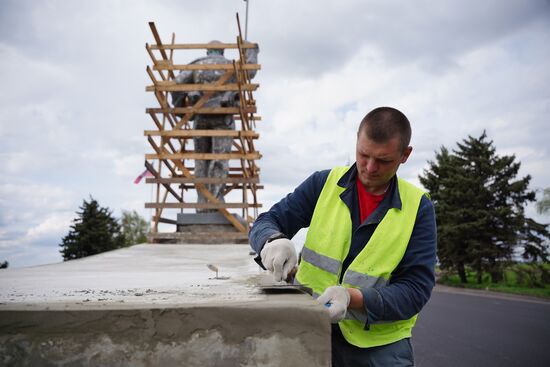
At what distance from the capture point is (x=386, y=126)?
88.9 inches

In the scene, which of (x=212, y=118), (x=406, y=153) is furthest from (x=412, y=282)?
(x=212, y=118)

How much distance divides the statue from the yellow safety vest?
7.92 meters

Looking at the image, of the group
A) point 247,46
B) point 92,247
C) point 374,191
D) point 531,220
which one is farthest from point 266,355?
point 92,247

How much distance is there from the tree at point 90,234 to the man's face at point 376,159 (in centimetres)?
2659

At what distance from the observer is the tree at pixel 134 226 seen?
128ft

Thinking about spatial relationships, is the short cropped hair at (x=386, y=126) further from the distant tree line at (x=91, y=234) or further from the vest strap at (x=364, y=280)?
the distant tree line at (x=91, y=234)

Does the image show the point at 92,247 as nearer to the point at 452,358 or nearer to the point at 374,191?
the point at 452,358

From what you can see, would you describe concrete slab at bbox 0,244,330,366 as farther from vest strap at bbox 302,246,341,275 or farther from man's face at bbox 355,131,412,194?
man's face at bbox 355,131,412,194

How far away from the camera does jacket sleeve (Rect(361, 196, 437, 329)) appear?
199 cm

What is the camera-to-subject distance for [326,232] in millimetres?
2295

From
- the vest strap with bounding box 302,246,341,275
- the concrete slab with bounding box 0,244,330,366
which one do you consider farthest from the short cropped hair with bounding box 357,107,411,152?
the concrete slab with bounding box 0,244,330,366

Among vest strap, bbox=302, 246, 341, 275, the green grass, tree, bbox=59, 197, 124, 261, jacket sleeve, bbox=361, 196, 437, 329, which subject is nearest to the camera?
jacket sleeve, bbox=361, 196, 437, 329

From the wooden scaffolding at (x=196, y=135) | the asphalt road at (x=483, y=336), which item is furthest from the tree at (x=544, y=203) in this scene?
the wooden scaffolding at (x=196, y=135)

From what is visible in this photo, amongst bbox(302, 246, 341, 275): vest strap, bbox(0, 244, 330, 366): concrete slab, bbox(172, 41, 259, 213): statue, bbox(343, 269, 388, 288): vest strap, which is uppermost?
bbox(172, 41, 259, 213): statue
